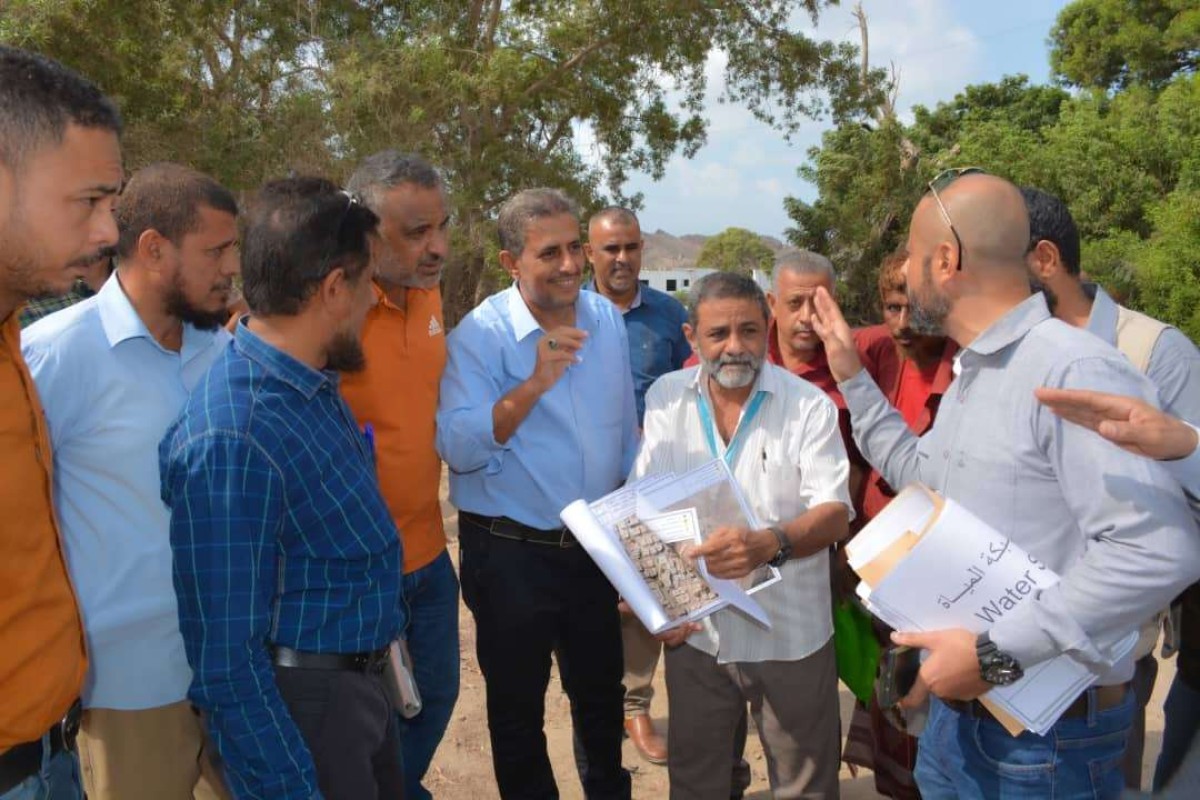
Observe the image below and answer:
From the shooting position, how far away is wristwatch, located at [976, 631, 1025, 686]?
1.93 meters

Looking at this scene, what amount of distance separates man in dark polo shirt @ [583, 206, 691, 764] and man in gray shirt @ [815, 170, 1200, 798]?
6.48 ft

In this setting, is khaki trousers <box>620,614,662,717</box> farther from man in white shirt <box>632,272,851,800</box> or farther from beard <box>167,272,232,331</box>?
beard <box>167,272,232,331</box>

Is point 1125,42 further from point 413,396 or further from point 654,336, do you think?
point 413,396

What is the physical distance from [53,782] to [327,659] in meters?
0.57

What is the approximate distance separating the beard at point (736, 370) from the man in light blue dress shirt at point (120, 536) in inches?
63.8

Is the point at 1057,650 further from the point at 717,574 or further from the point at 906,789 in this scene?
the point at 906,789

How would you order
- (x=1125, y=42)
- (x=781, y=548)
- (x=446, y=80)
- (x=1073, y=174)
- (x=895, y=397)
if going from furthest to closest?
(x=1125, y=42), (x=1073, y=174), (x=446, y=80), (x=895, y=397), (x=781, y=548)

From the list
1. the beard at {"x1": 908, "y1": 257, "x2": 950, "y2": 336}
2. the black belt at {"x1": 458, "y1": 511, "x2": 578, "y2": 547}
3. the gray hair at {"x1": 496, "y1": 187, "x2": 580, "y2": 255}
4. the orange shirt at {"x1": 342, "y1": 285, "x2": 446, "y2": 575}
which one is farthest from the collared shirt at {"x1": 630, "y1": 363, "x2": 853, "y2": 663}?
the gray hair at {"x1": 496, "y1": 187, "x2": 580, "y2": 255}

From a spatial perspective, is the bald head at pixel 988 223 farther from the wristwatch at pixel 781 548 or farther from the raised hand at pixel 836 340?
the wristwatch at pixel 781 548

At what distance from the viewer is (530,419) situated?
324 cm

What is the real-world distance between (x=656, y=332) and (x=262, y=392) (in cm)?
273

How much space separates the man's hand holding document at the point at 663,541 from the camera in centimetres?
262

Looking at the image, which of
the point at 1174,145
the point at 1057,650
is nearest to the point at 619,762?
the point at 1057,650

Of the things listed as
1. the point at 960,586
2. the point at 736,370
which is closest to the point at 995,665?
the point at 960,586
